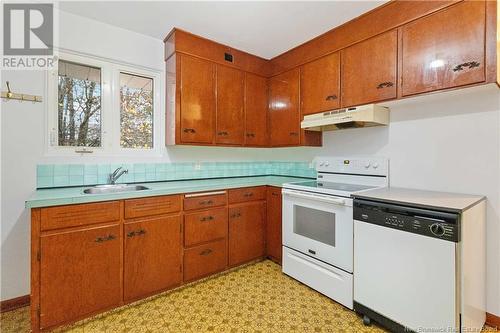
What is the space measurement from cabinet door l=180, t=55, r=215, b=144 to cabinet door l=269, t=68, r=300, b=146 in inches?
34.4

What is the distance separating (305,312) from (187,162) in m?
2.02

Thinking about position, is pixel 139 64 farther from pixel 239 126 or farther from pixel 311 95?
pixel 311 95

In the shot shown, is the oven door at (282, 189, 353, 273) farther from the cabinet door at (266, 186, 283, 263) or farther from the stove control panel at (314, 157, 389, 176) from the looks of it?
the stove control panel at (314, 157, 389, 176)

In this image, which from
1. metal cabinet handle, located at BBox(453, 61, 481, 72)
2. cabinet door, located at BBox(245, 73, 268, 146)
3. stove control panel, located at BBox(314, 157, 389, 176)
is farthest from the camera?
cabinet door, located at BBox(245, 73, 268, 146)

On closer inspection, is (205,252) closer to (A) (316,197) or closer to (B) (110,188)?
(B) (110,188)

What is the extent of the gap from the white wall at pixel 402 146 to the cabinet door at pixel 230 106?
3.58 ft

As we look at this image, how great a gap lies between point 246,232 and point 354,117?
167 centimetres

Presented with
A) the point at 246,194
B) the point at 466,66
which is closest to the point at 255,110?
the point at 246,194

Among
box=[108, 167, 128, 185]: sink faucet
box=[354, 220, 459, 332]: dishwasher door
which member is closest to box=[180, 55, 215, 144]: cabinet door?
box=[108, 167, 128, 185]: sink faucet

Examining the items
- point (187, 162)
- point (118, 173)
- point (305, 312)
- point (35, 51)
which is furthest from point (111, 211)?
point (305, 312)

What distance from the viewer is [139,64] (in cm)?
259

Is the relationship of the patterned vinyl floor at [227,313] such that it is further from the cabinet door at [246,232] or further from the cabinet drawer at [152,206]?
the cabinet drawer at [152,206]

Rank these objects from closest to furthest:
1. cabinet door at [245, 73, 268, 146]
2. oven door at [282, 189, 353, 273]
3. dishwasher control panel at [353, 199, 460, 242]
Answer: dishwasher control panel at [353, 199, 460, 242], oven door at [282, 189, 353, 273], cabinet door at [245, 73, 268, 146]

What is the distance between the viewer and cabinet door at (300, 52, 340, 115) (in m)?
2.47
